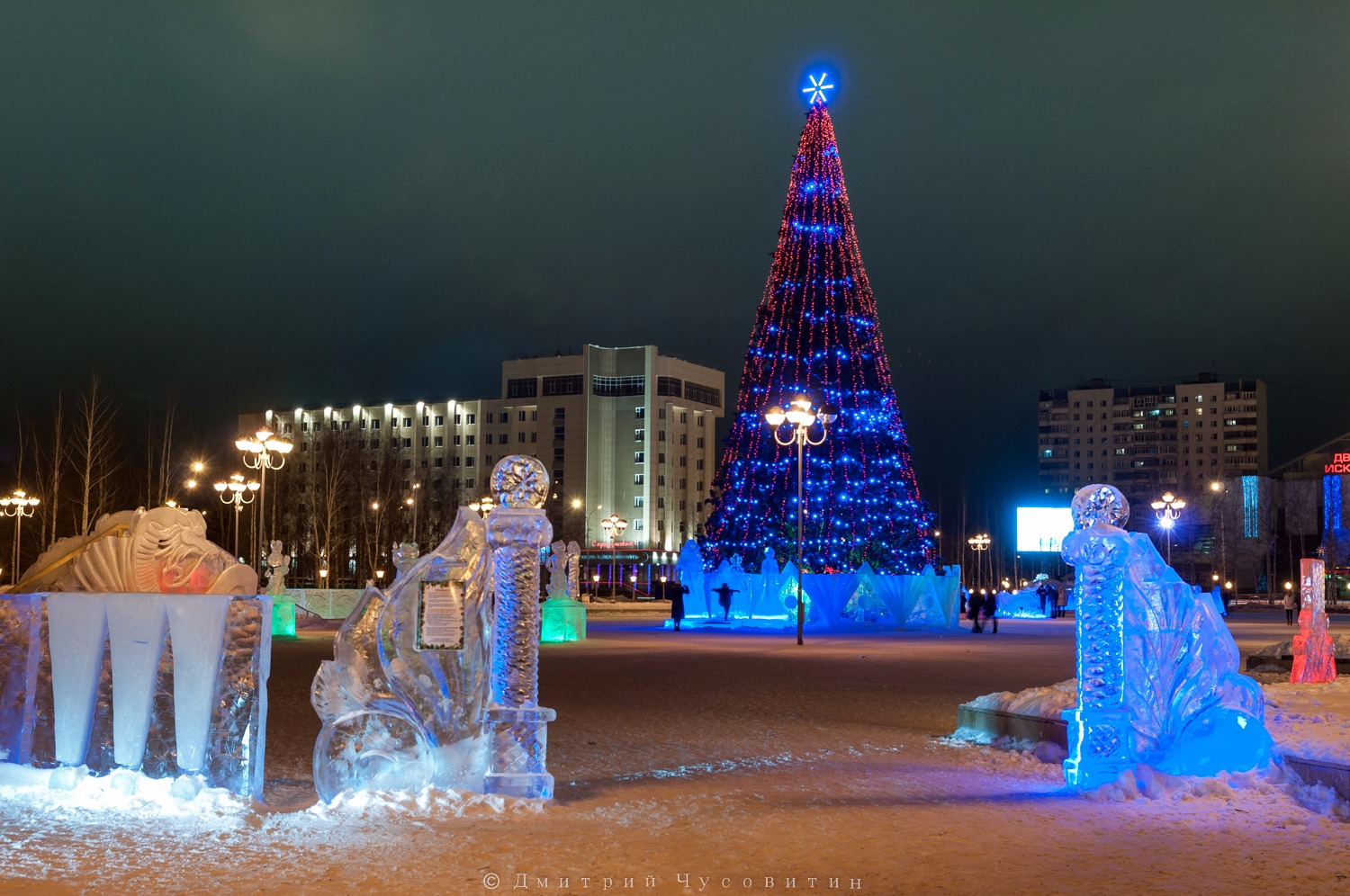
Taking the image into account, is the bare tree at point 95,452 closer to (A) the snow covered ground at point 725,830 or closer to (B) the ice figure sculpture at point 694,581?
(B) the ice figure sculpture at point 694,581

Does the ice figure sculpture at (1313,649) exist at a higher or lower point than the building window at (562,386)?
lower

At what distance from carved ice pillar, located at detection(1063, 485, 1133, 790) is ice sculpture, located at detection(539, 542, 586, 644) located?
18.1 meters

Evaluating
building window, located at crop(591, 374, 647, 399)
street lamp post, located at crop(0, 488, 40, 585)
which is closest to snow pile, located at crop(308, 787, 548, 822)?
street lamp post, located at crop(0, 488, 40, 585)

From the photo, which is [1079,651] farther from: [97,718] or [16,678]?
[16,678]

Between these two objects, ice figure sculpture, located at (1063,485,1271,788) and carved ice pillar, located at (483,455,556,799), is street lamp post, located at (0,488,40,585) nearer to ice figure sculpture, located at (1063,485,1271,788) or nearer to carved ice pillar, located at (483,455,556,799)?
carved ice pillar, located at (483,455,556,799)

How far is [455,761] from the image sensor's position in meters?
7.98

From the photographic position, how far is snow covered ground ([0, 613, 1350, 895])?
19.4ft

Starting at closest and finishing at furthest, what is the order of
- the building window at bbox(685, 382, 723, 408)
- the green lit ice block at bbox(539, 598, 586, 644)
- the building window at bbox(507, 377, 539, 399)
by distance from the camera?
1. the green lit ice block at bbox(539, 598, 586, 644)
2. the building window at bbox(507, 377, 539, 399)
3. the building window at bbox(685, 382, 723, 408)

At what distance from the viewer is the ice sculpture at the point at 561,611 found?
2653 cm

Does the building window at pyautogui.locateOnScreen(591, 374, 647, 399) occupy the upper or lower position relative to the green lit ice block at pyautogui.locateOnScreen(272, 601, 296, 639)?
upper

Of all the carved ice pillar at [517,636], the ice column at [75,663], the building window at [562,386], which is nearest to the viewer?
the carved ice pillar at [517,636]

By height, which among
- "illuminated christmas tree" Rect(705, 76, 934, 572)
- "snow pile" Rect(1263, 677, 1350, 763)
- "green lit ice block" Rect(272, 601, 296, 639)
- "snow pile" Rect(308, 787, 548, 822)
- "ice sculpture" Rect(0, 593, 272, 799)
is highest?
"illuminated christmas tree" Rect(705, 76, 934, 572)

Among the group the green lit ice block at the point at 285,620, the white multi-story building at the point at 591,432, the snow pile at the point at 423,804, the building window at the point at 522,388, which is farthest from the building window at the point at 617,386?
the snow pile at the point at 423,804

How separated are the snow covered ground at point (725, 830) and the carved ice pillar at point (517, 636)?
0.96 feet
